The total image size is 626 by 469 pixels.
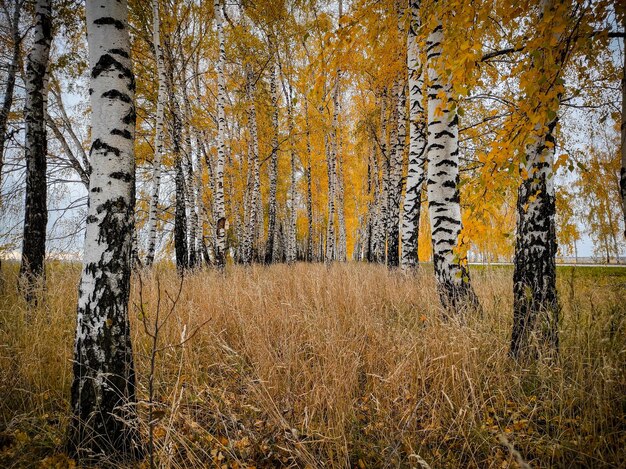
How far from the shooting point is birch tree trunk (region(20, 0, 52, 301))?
162 inches

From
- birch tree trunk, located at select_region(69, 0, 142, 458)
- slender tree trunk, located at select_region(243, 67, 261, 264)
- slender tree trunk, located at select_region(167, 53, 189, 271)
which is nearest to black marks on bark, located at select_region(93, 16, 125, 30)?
birch tree trunk, located at select_region(69, 0, 142, 458)

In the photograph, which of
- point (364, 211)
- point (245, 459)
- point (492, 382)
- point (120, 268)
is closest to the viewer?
point (245, 459)

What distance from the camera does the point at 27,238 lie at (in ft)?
14.7

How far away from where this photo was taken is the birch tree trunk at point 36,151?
4126 millimetres

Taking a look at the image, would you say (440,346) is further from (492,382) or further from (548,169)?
(548,169)

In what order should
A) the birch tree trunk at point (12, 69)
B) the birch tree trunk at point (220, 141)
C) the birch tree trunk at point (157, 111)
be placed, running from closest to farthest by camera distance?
the birch tree trunk at point (12, 69), the birch tree trunk at point (157, 111), the birch tree trunk at point (220, 141)

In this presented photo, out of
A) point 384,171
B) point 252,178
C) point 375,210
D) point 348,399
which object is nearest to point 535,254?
point 348,399

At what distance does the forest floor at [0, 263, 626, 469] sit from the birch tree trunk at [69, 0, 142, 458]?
0.65ft

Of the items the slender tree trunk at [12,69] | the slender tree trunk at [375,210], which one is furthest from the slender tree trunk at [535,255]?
the slender tree trunk at [12,69]

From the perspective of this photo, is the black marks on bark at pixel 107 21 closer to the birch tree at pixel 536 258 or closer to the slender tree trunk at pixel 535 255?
the birch tree at pixel 536 258

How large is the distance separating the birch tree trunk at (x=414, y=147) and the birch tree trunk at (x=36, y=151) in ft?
17.8

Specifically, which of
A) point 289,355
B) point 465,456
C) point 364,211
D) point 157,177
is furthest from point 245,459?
point 364,211

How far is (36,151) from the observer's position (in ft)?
14.6

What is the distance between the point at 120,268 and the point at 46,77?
4898mm
